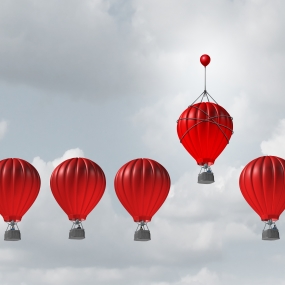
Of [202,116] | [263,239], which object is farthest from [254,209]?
[202,116]

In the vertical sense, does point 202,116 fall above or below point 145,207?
above

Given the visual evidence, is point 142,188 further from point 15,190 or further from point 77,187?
point 15,190

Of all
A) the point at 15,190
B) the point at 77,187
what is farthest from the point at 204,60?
the point at 15,190

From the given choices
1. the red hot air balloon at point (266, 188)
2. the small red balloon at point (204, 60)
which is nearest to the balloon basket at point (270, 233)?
the red hot air balloon at point (266, 188)

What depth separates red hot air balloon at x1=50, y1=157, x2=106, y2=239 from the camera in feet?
169

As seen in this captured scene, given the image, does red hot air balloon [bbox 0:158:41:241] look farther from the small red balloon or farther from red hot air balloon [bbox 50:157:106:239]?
the small red balloon

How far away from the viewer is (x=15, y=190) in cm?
5166

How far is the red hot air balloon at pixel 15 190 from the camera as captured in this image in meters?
51.7

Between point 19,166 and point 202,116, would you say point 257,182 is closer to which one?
point 202,116

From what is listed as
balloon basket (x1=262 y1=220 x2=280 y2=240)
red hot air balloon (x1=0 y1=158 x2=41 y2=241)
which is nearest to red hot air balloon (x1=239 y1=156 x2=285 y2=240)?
balloon basket (x1=262 y1=220 x2=280 y2=240)

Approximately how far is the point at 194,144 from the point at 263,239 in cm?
523

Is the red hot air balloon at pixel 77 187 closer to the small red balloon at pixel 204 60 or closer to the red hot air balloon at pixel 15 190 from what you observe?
the red hot air balloon at pixel 15 190

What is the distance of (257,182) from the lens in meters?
51.4

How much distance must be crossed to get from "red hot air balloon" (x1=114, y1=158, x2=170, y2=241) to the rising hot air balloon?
223 cm
